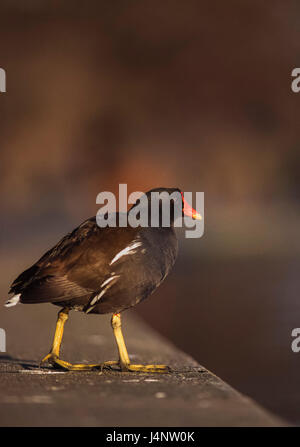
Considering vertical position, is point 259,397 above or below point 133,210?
below

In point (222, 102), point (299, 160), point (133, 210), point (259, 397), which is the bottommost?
point (259, 397)

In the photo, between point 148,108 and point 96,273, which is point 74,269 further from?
point 148,108

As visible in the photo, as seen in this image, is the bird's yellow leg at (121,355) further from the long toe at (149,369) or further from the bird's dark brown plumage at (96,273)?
the bird's dark brown plumage at (96,273)

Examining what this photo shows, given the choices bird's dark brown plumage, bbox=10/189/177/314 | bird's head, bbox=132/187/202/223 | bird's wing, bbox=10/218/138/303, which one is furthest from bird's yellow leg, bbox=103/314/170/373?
bird's head, bbox=132/187/202/223

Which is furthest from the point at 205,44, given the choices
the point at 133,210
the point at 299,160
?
the point at 133,210

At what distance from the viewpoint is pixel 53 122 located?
1645 inches

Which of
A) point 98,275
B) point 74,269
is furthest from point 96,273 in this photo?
point 74,269

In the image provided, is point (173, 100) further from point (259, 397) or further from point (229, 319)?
point (259, 397)

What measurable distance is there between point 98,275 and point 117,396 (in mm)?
910

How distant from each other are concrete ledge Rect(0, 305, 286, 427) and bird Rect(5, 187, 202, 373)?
0.91 feet

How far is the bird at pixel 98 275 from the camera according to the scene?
5.43 meters

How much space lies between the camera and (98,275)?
214 inches
